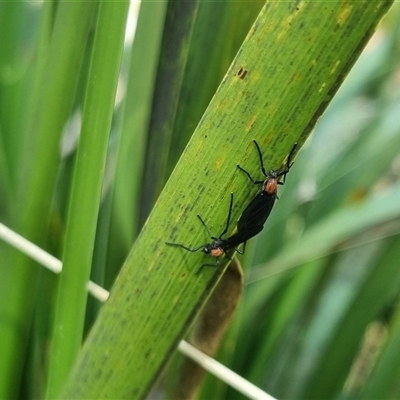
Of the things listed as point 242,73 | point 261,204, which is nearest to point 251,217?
point 261,204

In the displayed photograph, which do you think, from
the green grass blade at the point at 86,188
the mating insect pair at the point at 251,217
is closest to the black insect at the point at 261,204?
the mating insect pair at the point at 251,217

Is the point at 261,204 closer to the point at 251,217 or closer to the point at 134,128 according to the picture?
the point at 251,217

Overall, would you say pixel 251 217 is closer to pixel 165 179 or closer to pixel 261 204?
pixel 261 204

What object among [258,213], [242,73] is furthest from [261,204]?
[242,73]

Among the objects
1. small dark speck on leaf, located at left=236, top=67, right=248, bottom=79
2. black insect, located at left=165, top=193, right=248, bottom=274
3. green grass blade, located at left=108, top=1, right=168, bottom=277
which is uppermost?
green grass blade, located at left=108, top=1, right=168, bottom=277

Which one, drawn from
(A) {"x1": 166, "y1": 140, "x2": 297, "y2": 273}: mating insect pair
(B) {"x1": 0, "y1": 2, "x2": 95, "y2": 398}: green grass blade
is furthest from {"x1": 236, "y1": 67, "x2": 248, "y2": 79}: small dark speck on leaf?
(B) {"x1": 0, "y1": 2, "x2": 95, "y2": 398}: green grass blade

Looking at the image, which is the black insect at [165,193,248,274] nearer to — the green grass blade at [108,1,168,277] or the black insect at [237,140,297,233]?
the black insect at [237,140,297,233]

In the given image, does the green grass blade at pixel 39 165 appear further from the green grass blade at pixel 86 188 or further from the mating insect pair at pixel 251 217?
the mating insect pair at pixel 251 217

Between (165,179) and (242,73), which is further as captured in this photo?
(165,179)

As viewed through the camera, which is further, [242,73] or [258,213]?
[258,213]
